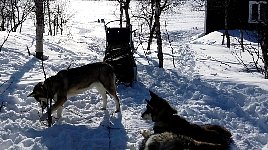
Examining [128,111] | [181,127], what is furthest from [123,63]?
[181,127]

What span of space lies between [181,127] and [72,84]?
8.84ft

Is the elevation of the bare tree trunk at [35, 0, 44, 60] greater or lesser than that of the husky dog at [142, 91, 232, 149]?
greater

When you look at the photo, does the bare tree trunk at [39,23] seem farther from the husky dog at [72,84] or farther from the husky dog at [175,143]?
the husky dog at [175,143]

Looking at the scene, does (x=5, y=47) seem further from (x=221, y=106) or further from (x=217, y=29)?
(x=217, y=29)

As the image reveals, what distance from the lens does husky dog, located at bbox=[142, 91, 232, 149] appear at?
18.0 feet

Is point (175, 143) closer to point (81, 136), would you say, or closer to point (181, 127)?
point (181, 127)

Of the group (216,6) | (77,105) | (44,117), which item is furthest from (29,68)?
(216,6)

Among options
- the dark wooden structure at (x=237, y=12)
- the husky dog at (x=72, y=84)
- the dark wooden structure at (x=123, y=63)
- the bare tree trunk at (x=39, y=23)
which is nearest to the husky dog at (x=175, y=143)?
the husky dog at (x=72, y=84)

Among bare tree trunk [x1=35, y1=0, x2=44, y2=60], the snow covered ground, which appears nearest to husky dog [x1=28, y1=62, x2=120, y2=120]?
the snow covered ground

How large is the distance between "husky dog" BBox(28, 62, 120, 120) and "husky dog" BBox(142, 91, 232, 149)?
1.68 metres

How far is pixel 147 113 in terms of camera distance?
259 inches

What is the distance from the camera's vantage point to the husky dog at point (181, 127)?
5.49 meters

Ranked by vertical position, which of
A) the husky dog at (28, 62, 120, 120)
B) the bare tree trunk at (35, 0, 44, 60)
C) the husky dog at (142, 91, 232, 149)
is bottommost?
the husky dog at (142, 91, 232, 149)

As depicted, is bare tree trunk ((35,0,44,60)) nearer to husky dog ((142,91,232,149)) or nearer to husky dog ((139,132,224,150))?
husky dog ((142,91,232,149))
